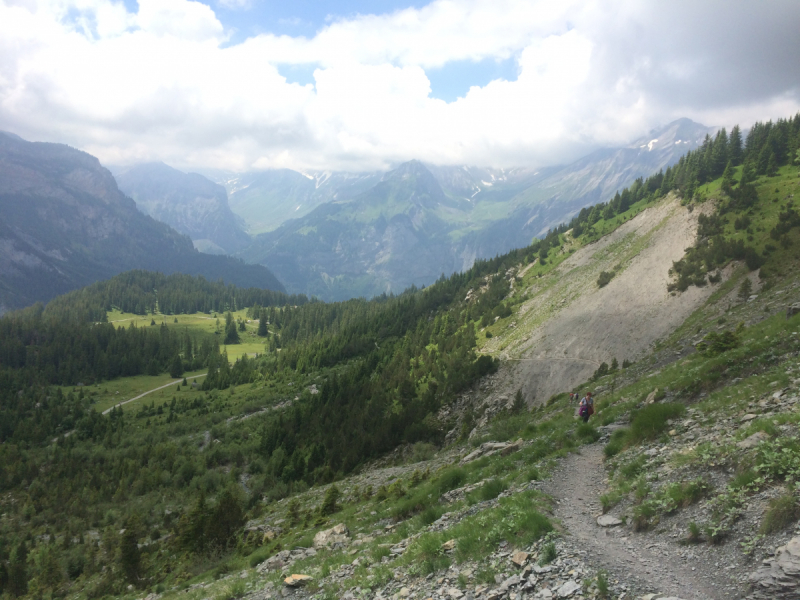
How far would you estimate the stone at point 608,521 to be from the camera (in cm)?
1295

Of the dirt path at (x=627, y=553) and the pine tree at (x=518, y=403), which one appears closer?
the dirt path at (x=627, y=553)

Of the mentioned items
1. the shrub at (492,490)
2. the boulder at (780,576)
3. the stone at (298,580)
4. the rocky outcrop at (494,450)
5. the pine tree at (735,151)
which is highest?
the pine tree at (735,151)

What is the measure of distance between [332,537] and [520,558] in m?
14.7

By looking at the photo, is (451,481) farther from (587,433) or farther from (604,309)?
(604,309)

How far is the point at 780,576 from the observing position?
7770 mm

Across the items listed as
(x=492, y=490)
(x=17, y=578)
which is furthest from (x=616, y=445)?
(x=17, y=578)

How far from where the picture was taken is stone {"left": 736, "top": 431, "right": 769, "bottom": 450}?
41.1 feet

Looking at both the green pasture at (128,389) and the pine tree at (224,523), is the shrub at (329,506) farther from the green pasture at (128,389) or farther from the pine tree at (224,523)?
the green pasture at (128,389)

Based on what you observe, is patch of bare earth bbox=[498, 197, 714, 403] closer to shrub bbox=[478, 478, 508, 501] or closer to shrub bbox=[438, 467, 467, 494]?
shrub bbox=[438, 467, 467, 494]

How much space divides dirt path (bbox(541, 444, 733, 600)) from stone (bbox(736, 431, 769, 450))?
4383 mm

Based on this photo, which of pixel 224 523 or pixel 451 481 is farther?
pixel 224 523

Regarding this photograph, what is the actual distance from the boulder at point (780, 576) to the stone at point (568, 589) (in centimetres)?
316

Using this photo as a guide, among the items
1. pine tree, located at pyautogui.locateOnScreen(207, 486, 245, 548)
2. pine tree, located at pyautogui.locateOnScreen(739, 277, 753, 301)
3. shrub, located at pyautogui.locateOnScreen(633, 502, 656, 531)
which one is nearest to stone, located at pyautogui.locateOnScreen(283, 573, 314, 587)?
shrub, located at pyautogui.locateOnScreen(633, 502, 656, 531)

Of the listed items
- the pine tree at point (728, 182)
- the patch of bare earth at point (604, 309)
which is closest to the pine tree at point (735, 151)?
the pine tree at point (728, 182)
